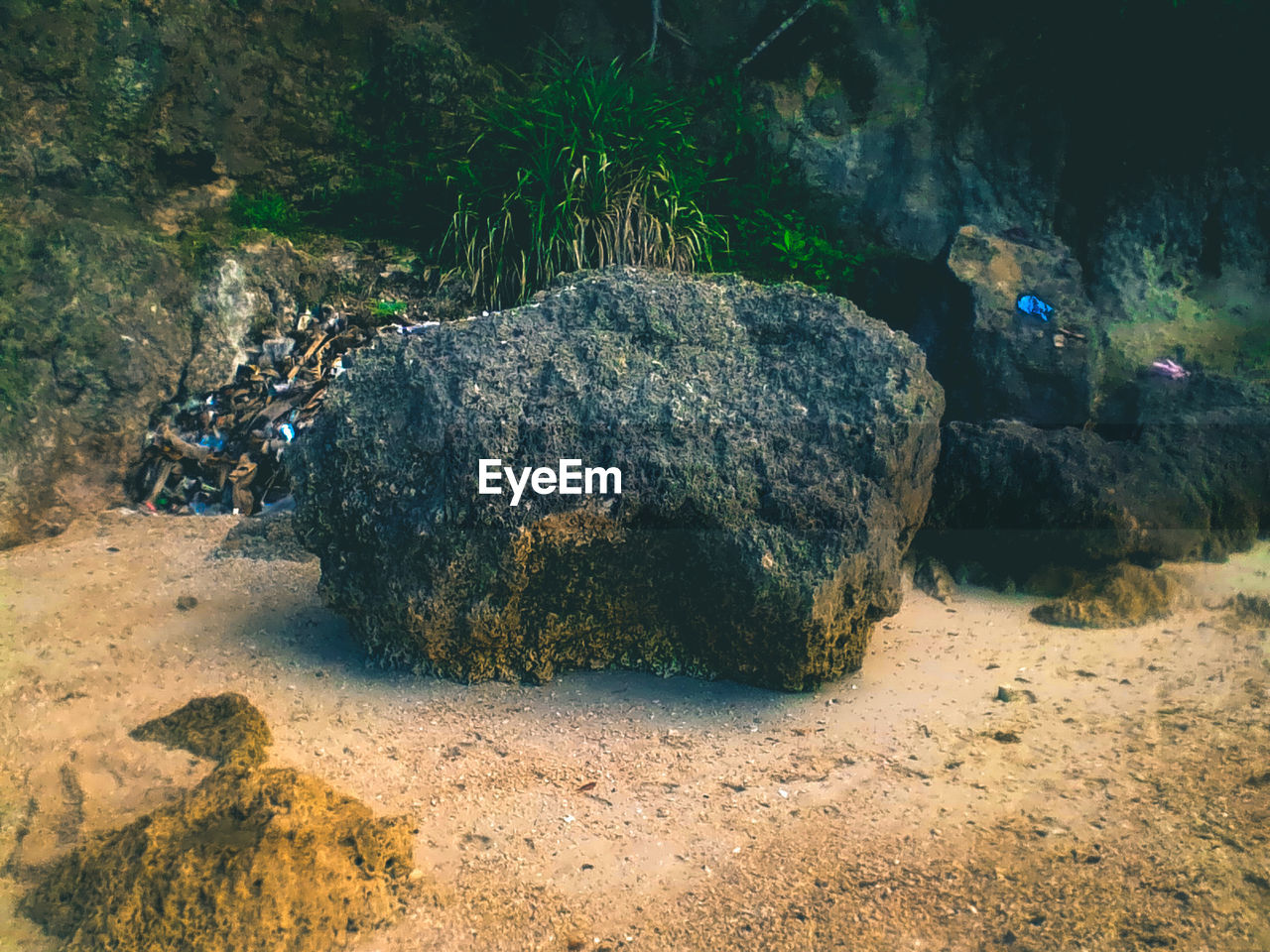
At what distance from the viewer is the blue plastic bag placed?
5820 millimetres

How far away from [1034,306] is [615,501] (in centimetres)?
343

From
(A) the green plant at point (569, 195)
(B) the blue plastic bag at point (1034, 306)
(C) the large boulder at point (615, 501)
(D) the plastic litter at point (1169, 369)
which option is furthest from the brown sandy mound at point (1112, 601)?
(A) the green plant at point (569, 195)

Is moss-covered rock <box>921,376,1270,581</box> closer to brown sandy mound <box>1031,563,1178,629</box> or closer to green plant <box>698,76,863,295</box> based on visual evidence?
brown sandy mound <box>1031,563,1178,629</box>

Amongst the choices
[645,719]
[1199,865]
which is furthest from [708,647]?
[1199,865]

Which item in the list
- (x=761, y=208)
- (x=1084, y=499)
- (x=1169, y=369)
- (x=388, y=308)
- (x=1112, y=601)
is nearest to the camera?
(x=1112, y=601)

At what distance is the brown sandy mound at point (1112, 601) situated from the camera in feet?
13.7

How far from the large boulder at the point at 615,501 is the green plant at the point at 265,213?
9.10 ft

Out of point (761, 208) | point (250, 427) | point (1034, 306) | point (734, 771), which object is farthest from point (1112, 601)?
point (250, 427)

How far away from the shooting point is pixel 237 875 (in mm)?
2615

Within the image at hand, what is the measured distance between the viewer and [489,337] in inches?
150

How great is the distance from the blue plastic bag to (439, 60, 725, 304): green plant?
182 cm

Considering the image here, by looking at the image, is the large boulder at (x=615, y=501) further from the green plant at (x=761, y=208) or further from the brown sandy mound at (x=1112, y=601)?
the green plant at (x=761, y=208)

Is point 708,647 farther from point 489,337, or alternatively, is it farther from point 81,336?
point 81,336

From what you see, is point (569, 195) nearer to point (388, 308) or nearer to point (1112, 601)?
point (388, 308)
